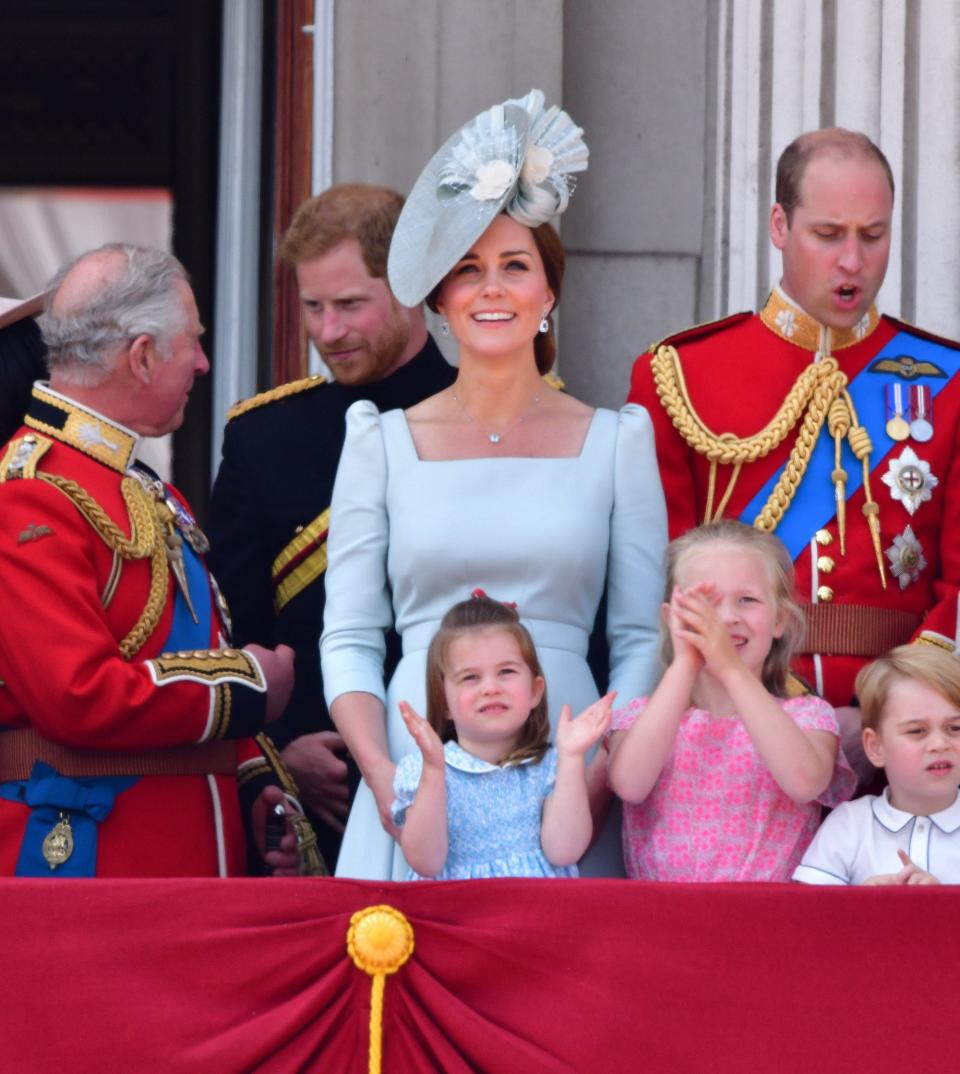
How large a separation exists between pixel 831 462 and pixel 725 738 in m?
0.69

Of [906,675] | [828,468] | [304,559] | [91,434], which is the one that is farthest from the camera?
Answer: [304,559]

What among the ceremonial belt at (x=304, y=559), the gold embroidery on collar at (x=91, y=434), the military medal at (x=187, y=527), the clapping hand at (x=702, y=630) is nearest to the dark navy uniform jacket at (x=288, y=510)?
the ceremonial belt at (x=304, y=559)

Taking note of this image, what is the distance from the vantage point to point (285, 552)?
13.8 feet

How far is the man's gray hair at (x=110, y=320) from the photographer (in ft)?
12.6

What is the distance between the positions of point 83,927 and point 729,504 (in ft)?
4.38

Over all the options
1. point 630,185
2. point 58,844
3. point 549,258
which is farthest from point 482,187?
point 630,185

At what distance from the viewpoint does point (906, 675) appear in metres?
3.42

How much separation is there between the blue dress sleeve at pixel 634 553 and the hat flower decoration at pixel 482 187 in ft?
1.19

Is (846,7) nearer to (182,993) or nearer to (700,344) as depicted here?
(700,344)

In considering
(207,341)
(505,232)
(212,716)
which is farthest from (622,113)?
(212,716)

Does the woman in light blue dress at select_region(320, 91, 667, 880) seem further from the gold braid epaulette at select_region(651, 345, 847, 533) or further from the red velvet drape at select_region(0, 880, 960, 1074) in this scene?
the red velvet drape at select_region(0, 880, 960, 1074)

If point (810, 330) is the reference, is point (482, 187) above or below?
above

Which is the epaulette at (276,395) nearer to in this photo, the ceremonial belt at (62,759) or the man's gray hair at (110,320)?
the man's gray hair at (110,320)

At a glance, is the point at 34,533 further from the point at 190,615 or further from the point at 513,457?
the point at 513,457
